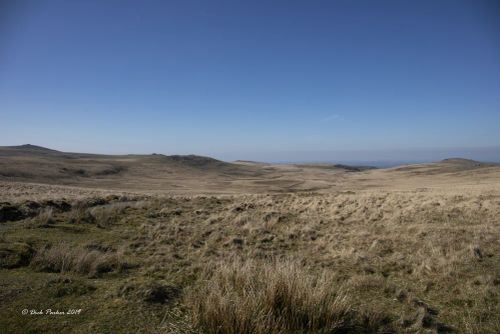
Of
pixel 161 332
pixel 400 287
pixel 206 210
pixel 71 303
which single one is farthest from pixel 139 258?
pixel 206 210

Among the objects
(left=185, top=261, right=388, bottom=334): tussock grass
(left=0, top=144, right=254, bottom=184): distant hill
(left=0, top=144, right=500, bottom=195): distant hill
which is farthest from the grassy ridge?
(left=0, top=144, right=254, bottom=184): distant hill

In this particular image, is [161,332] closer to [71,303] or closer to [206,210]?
[71,303]

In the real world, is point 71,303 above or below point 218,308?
below

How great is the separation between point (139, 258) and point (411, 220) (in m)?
11.7

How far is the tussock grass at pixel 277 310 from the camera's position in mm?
4195

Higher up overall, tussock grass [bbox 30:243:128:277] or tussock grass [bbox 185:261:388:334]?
tussock grass [bbox 185:261:388:334]

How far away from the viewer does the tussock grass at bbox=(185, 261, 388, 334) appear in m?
4.20

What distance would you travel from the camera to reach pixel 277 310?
4.56 metres

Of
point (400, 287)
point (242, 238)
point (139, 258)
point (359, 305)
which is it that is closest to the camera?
point (359, 305)

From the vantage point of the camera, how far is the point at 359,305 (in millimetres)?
5898

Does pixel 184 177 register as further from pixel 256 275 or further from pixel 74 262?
pixel 256 275
